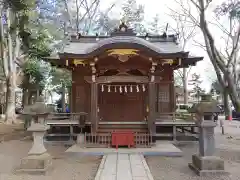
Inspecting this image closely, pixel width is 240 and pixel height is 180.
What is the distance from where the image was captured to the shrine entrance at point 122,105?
14.9 metres

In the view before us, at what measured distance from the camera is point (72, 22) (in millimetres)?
29203

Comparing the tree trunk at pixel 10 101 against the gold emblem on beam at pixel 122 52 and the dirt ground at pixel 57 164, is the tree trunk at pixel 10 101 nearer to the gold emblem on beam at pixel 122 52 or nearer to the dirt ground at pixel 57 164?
the dirt ground at pixel 57 164

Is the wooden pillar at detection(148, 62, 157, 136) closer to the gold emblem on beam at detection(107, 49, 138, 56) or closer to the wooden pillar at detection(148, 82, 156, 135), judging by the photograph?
the wooden pillar at detection(148, 82, 156, 135)

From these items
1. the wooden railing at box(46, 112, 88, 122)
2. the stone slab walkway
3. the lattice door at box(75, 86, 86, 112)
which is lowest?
the stone slab walkway

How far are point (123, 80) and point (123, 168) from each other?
555 centimetres

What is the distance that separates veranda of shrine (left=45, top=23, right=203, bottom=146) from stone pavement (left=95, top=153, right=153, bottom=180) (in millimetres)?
3036

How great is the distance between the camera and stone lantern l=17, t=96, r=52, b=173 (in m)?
7.89

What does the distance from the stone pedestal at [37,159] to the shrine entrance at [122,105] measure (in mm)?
6675

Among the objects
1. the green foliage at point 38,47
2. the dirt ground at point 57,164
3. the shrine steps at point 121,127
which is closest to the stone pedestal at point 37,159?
the dirt ground at point 57,164

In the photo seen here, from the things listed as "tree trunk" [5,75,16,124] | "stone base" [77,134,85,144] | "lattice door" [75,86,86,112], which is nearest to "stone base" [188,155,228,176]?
"stone base" [77,134,85,144]

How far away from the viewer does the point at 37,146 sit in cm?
817

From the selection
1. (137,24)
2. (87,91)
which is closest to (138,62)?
(87,91)

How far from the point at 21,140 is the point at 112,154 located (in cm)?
640

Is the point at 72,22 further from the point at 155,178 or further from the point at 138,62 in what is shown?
the point at 155,178
